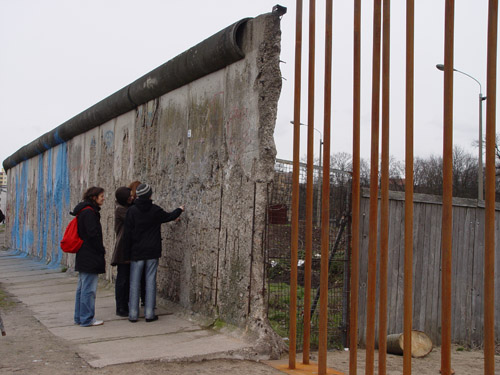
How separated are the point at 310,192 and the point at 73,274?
22.6 feet

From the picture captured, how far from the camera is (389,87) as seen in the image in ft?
12.1

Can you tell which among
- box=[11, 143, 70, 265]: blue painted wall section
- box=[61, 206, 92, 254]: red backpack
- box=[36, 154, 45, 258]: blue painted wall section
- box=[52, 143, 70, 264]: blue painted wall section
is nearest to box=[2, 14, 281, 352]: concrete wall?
box=[61, 206, 92, 254]: red backpack

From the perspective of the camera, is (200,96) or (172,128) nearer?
(200,96)

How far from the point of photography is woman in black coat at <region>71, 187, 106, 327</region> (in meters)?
5.69

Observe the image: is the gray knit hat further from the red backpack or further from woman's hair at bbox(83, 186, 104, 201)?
the red backpack

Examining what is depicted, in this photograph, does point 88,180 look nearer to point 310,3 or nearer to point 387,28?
point 310,3

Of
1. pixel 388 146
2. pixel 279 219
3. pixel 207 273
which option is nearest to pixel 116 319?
pixel 207 273

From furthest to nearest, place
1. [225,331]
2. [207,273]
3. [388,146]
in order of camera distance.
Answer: [207,273] → [225,331] → [388,146]

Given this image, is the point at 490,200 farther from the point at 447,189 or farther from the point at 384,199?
the point at 384,199

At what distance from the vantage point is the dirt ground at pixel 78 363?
4195mm

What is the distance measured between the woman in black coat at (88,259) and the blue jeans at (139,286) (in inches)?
12.8

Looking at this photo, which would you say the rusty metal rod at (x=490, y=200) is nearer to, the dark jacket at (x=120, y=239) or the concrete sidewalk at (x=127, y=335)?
the concrete sidewalk at (x=127, y=335)

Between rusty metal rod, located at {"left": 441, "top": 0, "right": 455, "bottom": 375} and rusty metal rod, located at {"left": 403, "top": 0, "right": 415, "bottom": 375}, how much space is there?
0.21 m

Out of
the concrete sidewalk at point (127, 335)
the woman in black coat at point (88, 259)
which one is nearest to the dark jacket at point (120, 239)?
the woman in black coat at point (88, 259)
